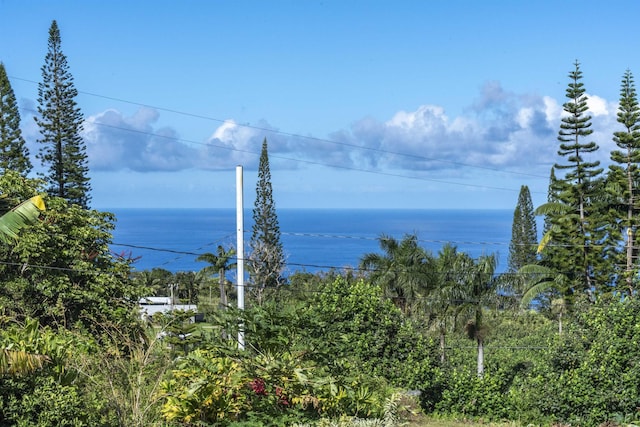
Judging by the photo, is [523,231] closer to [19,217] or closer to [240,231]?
[240,231]

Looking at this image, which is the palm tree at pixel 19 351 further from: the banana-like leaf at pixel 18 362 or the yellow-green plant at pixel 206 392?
the yellow-green plant at pixel 206 392

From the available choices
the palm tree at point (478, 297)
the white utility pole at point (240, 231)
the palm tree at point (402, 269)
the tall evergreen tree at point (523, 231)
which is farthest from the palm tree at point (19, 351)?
the tall evergreen tree at point (523, 231)

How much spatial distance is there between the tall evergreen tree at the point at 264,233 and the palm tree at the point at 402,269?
10004 millimetres

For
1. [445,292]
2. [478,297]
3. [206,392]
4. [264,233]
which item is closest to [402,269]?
[445,292]

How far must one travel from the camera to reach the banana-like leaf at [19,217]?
774 centimetres

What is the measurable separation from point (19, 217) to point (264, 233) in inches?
1179

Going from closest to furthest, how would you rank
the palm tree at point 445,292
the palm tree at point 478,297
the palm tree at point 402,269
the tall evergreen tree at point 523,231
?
the palm tree at point 478,297 < the palm tree at point 445,292 < the palm tree at point 402,269 < the tall evergreen tree at point 523,231

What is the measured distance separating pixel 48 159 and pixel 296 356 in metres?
22.4

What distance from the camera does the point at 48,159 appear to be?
28078mm

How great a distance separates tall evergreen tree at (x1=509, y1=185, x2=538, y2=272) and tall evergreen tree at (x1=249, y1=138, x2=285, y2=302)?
49.9ft

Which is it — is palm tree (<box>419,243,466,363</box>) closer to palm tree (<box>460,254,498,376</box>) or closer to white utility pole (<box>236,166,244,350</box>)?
palm tree (<box>460,254,498,376</box>)

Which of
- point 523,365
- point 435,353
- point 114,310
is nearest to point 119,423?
point 114,310

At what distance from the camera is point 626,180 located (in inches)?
1029

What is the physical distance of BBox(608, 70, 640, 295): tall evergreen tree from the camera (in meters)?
25.6
